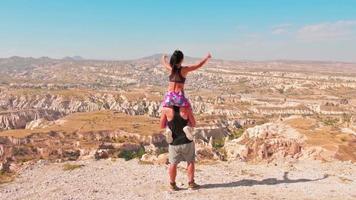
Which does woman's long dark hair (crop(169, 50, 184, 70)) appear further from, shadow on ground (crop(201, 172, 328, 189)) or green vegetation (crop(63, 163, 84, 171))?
green vegetation (crop(63, 163, 84, 171))

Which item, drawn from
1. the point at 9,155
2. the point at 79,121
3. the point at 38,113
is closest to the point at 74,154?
the point at 9,155

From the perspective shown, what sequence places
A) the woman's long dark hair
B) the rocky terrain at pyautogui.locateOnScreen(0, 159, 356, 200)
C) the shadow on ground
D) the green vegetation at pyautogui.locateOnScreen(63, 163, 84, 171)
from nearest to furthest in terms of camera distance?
the woman's long dark hair, the rocky terrain at pyautogui.locateOnScreen(0, 159, 356, 200), the shadow on ground, the green vegetation at pyautogui.locateOnScreen(63, 163, 84, 171)

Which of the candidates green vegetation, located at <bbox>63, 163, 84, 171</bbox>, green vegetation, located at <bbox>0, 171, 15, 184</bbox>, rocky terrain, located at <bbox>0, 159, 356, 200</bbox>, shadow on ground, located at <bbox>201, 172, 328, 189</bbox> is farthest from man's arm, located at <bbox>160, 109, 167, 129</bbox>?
green vegetation, located at <bbox>0, 171, 15, 184</bbox>

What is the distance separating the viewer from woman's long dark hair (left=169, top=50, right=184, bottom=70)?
547 inches

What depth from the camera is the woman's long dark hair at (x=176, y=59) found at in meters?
13.9

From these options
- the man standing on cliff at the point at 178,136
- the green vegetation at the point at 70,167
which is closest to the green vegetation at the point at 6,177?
the green vegetation at the point at 70,167

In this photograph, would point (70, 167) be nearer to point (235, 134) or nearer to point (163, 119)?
point (163, 119)

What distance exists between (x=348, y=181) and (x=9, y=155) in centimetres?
9724

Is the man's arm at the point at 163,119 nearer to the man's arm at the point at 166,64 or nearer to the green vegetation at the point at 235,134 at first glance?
the man's arm at the point at 166,64

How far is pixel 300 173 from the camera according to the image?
18703 mm

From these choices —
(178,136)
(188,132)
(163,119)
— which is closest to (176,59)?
(163,119)

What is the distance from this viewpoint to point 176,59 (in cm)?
1390

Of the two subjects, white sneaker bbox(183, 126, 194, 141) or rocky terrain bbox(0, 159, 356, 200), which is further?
rocky terrain bbox(0, 159, 356, 200)

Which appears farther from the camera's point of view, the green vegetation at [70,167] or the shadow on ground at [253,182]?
the green vegetation at [70,167]
